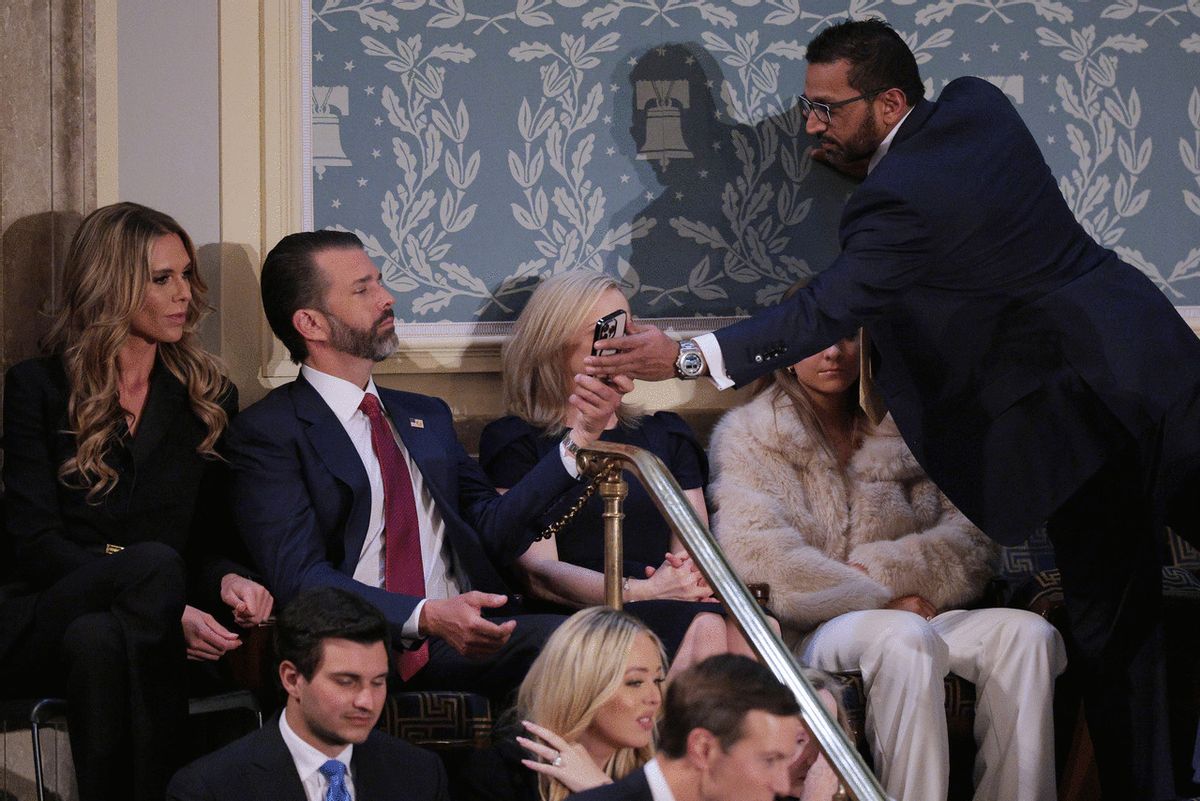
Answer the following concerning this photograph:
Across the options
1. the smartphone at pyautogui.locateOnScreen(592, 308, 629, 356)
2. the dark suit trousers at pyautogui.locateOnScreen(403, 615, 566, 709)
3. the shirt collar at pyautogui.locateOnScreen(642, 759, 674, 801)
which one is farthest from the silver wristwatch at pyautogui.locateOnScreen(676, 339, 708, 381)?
the shirt collar at pyautogui.locateOnScreen(642, 759, 674, 801)

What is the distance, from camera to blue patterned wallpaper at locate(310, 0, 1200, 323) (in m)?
4.21

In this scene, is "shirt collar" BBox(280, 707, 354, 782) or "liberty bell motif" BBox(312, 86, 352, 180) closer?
"shirt collar" BBox(280, 707, 354, 782)

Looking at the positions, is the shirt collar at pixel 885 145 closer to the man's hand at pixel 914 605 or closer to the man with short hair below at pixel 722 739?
the man's hand at pixel 914 605

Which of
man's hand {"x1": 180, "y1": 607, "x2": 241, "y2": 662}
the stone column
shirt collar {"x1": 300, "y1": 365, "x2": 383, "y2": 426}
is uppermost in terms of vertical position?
the stone column

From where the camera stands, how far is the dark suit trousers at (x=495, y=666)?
3.27m

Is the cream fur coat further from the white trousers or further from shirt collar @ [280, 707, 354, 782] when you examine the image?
shirt collar @ [280, 707, 354, 782]

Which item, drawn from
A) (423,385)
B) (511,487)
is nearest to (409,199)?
(423,385)

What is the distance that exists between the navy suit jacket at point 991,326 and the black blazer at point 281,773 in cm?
110

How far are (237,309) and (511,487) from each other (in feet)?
3.03

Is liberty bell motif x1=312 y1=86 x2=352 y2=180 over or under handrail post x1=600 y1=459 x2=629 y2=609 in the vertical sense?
over

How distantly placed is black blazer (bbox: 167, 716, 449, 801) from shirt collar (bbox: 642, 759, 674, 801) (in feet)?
2.00

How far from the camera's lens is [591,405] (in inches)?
131

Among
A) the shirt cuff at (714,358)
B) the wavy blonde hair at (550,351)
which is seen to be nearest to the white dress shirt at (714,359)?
the shirt cuff at (714,358)

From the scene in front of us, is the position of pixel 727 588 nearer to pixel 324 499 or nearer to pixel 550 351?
pixel 324 499
